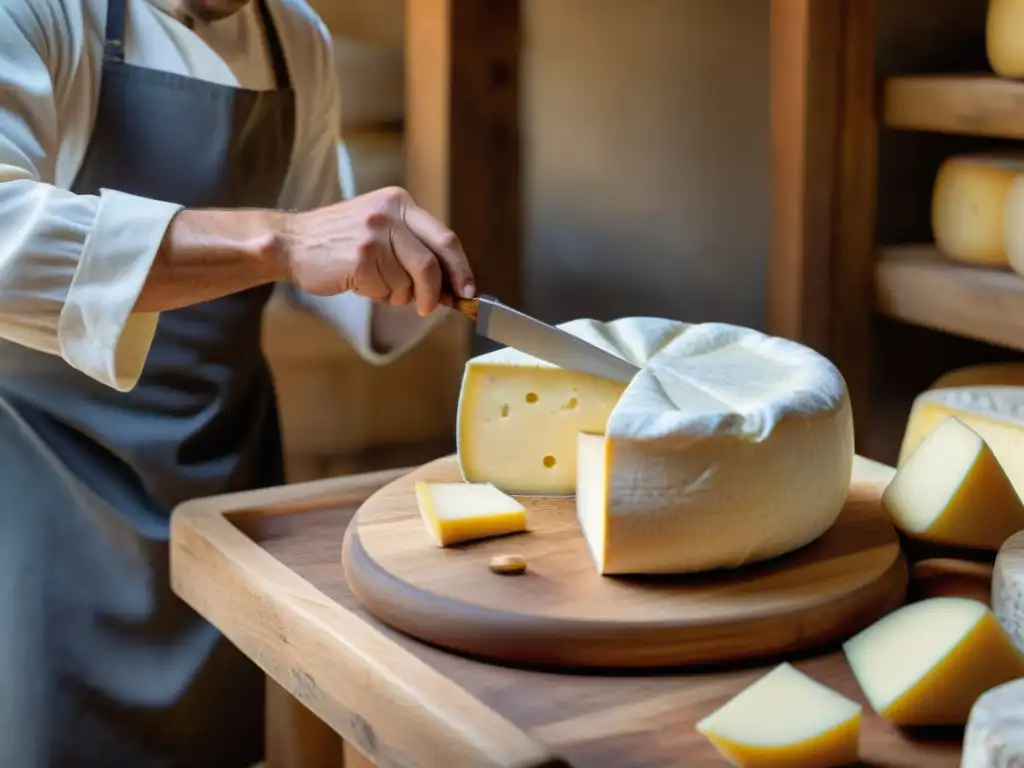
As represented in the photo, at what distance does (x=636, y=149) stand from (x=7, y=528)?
4.82 ft

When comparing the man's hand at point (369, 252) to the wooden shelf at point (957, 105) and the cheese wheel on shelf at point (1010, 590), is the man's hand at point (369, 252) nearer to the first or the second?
the cheese wheel on shelf at point (1010, 590)

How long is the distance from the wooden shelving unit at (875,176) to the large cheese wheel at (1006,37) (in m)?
0.03

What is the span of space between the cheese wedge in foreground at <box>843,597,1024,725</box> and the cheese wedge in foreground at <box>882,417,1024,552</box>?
0.75 ft

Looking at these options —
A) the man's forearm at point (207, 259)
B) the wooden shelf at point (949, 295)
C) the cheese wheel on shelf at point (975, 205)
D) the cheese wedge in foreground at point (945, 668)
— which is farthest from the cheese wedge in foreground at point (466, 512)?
the cheese wheel on shelf at point (975, 205)

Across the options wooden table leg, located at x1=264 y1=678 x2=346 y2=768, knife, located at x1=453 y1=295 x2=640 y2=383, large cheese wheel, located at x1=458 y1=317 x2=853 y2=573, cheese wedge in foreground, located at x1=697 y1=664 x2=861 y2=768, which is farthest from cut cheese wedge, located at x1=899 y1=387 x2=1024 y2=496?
wooden table leg, located at x1=264 y1=678 x2=346 y2=768

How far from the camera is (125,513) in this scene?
1530mm

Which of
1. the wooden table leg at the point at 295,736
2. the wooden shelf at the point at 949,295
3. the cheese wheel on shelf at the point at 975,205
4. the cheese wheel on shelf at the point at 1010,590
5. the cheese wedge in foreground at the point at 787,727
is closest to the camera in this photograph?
the cheese wedge in foreground at the point at 787,727

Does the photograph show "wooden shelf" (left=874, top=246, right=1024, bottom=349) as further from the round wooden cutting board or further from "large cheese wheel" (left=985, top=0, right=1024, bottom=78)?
the round wooden cutting board

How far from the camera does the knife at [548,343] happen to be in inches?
49.6

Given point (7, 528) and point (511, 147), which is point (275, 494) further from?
point (511, 147)

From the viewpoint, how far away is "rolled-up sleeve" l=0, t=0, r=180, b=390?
3.73 feet

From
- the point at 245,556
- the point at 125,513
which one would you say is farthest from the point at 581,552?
the point at 125,513

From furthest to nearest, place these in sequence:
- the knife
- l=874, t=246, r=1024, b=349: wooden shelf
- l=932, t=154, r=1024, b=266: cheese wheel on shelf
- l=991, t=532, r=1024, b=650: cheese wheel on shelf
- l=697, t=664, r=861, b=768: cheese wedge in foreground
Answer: l=932, t=154, r=1024, b=266: cheese wheel on shelf < l=874, t=246, r=1024, b=349: wooden shelf < the knife < l=991, t=532, r=1024, b=650: cheese wheel on shelf < l=697, t=664, r=861, b=768: cheese wedge in foreground

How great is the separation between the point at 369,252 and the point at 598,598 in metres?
0.38
